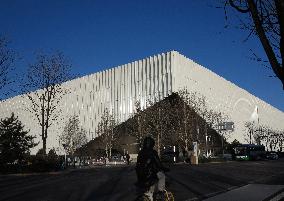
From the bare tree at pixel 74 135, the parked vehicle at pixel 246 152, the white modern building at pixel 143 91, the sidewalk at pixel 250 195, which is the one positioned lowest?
the sidewalk at pixel 250 195

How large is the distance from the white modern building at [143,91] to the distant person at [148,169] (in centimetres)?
6620

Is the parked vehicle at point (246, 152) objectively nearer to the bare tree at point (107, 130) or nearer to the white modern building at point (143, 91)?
the white modern building at point (143, 91)

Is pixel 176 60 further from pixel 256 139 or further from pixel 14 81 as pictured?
pixel 14 81

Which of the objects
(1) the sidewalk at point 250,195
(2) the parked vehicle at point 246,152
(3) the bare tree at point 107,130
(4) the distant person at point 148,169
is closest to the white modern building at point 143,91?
(3) the bare tree at point 107,130

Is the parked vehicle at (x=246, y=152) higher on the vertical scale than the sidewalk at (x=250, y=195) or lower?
higher

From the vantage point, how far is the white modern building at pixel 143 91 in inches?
3022

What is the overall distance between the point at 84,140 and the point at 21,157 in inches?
1938

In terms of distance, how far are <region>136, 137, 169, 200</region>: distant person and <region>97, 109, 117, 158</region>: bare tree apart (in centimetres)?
6991

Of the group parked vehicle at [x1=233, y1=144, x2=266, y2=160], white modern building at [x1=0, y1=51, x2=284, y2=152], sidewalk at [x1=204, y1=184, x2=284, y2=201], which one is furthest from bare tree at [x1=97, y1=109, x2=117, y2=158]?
sidewalk at [x1=204, y1=184, x2=284, y2=201]

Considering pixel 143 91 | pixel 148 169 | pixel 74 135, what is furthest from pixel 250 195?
pixel 74 135

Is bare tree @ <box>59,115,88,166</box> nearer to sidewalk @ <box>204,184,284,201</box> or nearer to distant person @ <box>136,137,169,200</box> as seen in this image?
sidewalk @ <box>204,184,284,201</box>

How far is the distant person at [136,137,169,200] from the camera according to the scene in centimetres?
751

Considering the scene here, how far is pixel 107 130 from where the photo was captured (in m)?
80.3

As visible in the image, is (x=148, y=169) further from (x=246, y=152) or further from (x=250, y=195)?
(x=246, y=152)
